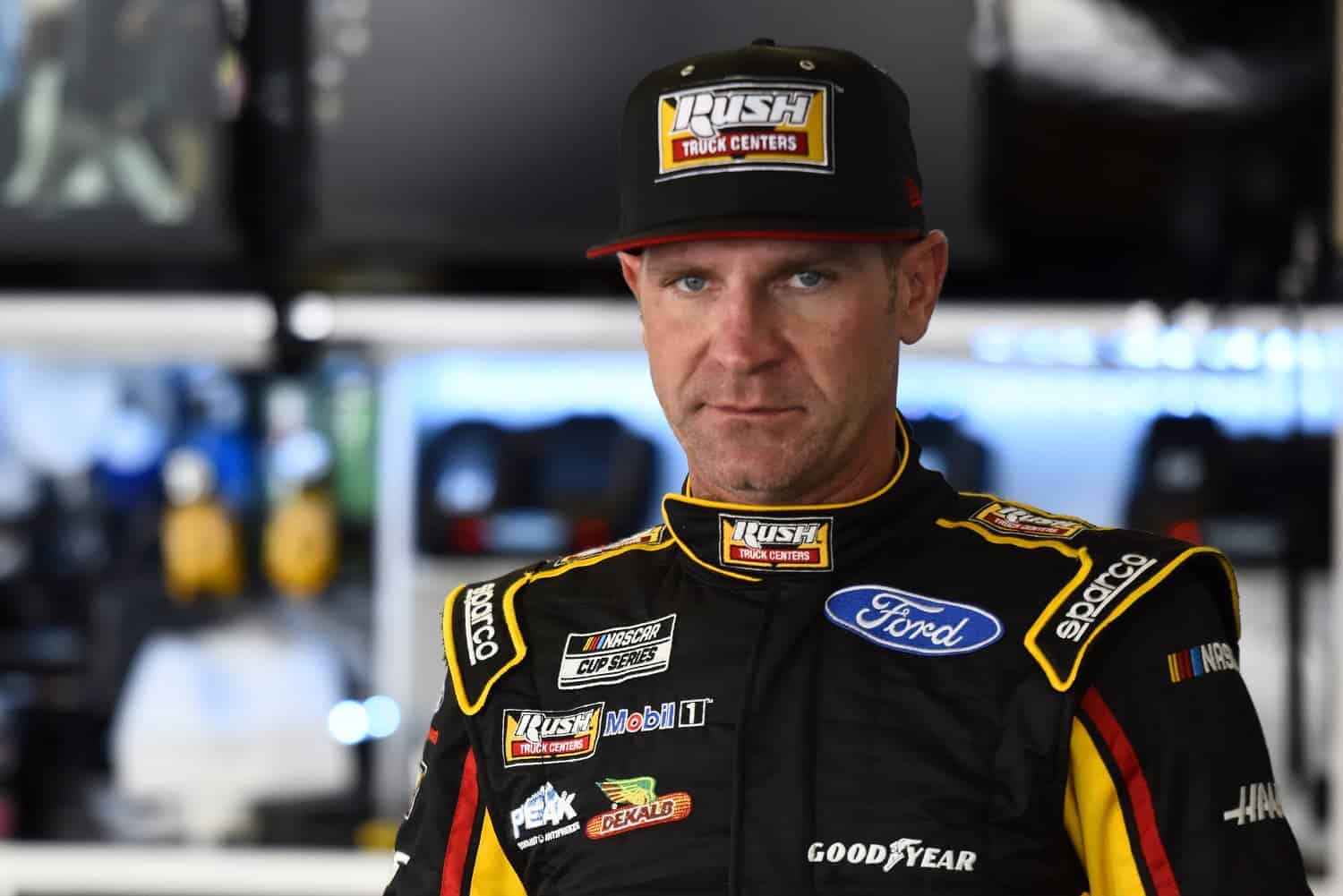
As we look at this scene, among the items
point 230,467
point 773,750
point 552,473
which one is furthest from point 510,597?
point 230,467

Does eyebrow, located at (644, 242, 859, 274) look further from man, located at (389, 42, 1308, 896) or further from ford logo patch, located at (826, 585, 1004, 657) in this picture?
ford logo patch, located at (826, 585, 1004, 657)

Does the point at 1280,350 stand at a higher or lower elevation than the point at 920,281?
lower

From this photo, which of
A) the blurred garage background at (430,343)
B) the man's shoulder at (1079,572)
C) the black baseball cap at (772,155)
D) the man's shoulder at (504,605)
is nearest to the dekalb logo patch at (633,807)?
the man's shoulder at (504,605)

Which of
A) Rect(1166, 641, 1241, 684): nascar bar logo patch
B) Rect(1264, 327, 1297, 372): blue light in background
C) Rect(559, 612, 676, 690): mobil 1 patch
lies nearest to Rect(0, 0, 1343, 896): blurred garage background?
Rect(1264, 327, 1297, 372): blue light in background

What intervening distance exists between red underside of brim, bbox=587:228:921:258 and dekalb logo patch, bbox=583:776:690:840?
0.33 metres

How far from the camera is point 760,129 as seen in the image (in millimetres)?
1043

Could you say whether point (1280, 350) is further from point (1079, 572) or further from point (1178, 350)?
point (1079, 572)

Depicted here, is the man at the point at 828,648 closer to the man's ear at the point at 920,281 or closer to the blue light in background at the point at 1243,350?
the man's ear at the point at 920,281

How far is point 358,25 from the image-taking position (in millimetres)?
2416

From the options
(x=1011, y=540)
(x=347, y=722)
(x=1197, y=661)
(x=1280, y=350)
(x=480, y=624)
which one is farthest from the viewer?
(x=347, y=722)

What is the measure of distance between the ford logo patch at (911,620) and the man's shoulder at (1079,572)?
3 cm

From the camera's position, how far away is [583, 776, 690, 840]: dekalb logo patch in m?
1.05

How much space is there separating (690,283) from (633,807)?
1.07ft

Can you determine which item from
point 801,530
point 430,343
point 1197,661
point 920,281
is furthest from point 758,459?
point 430,343
